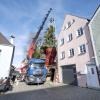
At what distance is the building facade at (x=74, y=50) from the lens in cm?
1961

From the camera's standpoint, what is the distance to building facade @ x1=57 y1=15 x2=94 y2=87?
19609 millimetres

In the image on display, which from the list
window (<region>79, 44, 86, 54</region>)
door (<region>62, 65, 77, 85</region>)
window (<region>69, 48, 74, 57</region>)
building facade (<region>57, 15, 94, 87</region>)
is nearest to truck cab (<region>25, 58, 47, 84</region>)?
door (<region>62, 65, 77, 85</region>)

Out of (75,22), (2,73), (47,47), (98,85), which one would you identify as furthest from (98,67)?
(47,47)

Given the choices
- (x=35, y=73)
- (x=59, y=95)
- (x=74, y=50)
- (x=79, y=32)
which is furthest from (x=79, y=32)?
(x=59, y=95)

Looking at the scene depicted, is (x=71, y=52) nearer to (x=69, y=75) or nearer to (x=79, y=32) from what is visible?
(x=79, y=32)

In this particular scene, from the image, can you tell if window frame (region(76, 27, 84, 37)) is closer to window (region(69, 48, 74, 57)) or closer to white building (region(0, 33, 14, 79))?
window (region(69, 48, 74, 57))

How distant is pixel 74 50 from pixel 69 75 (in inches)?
180

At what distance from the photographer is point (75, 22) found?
77.3 feet

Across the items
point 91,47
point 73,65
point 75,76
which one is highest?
point 91,47

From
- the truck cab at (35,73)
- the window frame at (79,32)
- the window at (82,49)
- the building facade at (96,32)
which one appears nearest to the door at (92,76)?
the building facade at (96,32)

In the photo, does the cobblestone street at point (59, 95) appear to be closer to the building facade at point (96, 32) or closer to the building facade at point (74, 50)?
the building facade at point (96, 32)

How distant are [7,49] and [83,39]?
14715mm

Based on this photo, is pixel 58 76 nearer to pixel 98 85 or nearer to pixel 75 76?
pixel 75 76

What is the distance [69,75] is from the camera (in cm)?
2370
